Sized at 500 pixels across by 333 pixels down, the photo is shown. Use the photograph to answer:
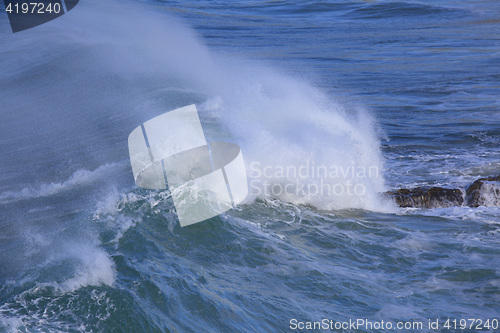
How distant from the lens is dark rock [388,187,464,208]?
8.55 metres

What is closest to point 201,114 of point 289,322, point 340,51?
point 289,322

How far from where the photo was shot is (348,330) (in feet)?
17.7

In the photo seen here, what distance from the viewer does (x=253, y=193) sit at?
8.65 meters

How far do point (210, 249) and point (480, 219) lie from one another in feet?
13.5

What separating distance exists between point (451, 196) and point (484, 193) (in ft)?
1.73

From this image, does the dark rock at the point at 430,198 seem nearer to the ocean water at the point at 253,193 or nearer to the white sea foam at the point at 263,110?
the ocean water at the point at 253,193

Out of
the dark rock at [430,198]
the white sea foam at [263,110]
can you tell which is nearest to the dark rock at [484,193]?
the dark rock at [430,198]

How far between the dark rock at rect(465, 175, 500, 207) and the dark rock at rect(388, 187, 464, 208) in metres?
0.16

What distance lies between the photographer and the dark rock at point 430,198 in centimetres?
855

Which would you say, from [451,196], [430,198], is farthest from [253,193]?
[451,196]

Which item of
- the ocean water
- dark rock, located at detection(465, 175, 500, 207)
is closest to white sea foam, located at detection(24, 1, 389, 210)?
the ocean water

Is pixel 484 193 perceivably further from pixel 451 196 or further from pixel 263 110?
pixel 263 110

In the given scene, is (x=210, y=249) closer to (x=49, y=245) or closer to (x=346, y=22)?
(x=49, y=245)

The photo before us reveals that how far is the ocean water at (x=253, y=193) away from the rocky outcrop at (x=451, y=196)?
0.62ft
